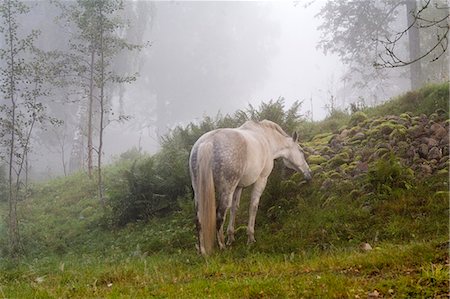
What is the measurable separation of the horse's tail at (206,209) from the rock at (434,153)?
492 cm

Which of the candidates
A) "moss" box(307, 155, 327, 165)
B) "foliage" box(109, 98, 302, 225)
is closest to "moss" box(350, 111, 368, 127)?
"foliage" box(109, 98, 302, 225)

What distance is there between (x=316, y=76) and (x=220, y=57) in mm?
55794

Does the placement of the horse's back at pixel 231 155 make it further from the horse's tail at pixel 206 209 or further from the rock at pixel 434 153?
the rock at pixel 434 153

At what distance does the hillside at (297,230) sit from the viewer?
4.42m

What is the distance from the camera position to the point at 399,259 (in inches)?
185

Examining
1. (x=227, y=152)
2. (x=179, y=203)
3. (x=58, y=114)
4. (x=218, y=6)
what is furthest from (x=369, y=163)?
(x=218, y=6)

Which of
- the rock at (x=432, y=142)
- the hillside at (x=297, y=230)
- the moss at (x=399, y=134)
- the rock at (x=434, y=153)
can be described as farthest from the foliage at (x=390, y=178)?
the moss at (x=399, y=134)

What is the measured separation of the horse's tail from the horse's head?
10.7 feet

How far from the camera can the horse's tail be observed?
6.55 meters

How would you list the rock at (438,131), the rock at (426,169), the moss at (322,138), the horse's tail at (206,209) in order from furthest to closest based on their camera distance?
the moss at (322,138) → the rock at (438,131) → the rock at (426,169) → the horse's tail at (206,209)

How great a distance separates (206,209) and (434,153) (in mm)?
5171

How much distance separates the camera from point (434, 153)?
28.3 ft

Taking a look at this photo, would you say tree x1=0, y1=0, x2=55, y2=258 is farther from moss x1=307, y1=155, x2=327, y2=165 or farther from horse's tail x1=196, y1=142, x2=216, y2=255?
moss x1=307, y1=155, x2=327, y2=165

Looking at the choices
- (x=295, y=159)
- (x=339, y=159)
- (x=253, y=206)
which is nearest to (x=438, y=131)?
(x=339, y=159)
